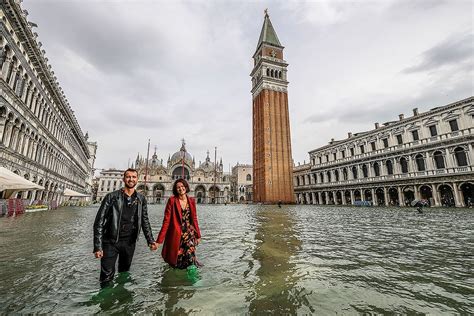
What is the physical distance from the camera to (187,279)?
376 cm

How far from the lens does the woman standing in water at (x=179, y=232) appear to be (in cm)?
373

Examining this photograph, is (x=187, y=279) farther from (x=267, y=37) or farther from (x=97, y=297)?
(x=267, y=37)

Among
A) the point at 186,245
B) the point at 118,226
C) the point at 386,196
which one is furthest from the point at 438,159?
the point at 118,226

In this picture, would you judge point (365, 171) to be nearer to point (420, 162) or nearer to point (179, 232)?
point (420, 162)

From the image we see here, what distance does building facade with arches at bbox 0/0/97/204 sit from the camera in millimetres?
15508

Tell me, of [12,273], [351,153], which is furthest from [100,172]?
[12,273]

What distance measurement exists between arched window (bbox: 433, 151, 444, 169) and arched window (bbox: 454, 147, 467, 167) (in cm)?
146

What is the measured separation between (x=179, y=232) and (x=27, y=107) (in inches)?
867

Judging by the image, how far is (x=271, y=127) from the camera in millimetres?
51156

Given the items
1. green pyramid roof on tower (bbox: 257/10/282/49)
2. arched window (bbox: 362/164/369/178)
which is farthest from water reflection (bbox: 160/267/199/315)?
green pyramid roof on tower (bbox: 257/10/282/49)

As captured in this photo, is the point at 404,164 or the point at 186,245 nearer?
the point at 186,245

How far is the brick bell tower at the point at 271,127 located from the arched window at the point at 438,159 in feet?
79.9

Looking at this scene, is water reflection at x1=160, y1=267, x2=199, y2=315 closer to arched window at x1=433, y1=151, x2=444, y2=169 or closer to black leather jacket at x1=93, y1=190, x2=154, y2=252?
black leather jacket at x1=93, y1=190, x2=154, y2=252

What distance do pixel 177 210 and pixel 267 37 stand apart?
6231 cm
